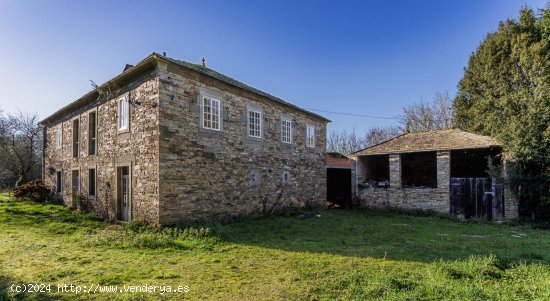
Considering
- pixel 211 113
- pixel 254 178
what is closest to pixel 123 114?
pixel 211 113

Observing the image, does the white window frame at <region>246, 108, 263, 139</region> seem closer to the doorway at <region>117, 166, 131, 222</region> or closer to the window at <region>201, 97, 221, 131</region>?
the window at <region>201, 97, 221, 131</region>

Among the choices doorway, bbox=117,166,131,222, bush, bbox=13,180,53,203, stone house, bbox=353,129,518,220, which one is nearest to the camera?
doorway, bbox=117,166,131,222

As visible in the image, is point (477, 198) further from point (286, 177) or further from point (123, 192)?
point (123, 192)

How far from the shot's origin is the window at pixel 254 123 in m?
13.2

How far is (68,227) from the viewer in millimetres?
10289

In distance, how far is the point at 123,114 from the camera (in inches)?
453

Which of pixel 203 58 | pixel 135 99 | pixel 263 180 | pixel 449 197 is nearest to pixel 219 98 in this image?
pixel 135 99

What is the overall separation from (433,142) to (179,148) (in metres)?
12.8

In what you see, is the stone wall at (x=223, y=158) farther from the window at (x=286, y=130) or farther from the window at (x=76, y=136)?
the window at (x=76, y=136)

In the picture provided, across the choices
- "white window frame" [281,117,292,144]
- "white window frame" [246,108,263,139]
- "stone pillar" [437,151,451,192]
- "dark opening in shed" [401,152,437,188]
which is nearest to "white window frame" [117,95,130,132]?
"white window frame" [246,108,263,139]

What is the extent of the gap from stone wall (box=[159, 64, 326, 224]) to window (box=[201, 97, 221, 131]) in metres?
0.23

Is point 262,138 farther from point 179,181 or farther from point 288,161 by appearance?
point 179,181

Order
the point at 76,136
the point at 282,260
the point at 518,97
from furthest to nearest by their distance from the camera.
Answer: the point at 76,136, the point at 518,97, the point at 282,260

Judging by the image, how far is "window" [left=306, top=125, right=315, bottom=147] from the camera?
17225mm
